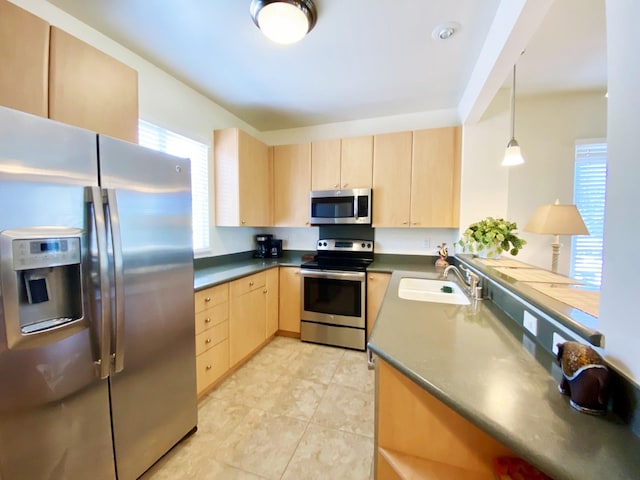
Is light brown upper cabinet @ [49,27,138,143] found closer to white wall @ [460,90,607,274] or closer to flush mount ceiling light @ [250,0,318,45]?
flush mount ceiling light @ [250,0,318,45]

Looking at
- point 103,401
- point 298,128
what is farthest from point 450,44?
point 103,401

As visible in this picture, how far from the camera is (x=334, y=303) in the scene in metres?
2.85

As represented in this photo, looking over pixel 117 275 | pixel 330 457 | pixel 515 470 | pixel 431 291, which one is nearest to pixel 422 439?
pixel 515 470

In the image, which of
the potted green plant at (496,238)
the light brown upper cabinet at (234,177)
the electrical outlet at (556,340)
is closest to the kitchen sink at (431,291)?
the potted green plant at (496,238)

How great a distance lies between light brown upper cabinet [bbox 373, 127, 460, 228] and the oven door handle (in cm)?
62

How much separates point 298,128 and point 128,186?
8.57 ft

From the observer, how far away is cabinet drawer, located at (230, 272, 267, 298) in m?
2.33

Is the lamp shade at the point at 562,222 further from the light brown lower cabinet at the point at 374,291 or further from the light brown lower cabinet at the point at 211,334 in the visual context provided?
the light brown lower cabinet at the point at 211,334

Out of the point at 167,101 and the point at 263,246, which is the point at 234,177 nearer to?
the point at 167,101

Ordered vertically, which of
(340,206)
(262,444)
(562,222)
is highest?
(340,206)

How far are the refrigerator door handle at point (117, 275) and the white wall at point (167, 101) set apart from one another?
4.19ft

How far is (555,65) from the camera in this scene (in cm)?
209

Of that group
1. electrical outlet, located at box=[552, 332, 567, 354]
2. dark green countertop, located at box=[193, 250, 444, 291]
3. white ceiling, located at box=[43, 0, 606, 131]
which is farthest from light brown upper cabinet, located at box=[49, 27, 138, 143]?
electrical outlet, located at box=[552, 332, 567, 354]

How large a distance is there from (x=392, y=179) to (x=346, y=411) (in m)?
2.21
